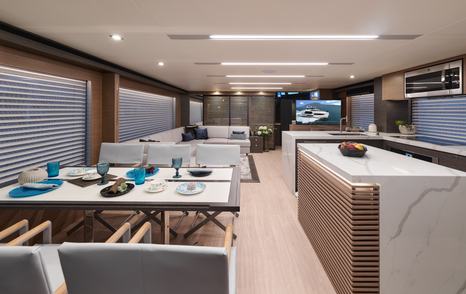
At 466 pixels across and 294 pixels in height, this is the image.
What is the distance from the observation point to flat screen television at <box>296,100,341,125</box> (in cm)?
708

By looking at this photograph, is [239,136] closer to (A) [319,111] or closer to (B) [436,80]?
(A) [319,111]

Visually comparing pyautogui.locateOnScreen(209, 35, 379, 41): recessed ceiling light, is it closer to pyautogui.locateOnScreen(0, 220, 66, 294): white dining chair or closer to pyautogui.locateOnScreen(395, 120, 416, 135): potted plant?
pyautogui.locateOnScreen(0, 220, 66, 294): white dining chair

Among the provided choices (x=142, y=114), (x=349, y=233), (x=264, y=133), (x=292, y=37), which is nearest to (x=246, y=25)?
(x=292, y=37)

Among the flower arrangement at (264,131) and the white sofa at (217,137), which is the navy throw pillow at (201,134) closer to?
the white sofa at (217,137)

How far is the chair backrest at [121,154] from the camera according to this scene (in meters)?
3.58

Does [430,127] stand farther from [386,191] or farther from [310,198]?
[386,191]

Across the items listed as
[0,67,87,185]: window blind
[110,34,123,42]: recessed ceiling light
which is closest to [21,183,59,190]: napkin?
[0,67,87,185]: window blind

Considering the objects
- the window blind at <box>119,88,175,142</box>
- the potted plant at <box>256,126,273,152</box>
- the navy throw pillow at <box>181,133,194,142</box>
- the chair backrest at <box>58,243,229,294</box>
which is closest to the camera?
the chair backrest at <box>58,243,229,294</box>

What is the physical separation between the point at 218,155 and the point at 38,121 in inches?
87.3

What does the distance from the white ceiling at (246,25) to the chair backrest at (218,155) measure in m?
1.25

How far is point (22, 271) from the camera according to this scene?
104 centimetres

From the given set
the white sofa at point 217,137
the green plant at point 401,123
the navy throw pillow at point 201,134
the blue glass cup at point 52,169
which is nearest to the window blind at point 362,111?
the green plant at point 401,123

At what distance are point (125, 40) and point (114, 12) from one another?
855mm

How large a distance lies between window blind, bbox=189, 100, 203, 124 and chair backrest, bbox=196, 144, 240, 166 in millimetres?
6895
